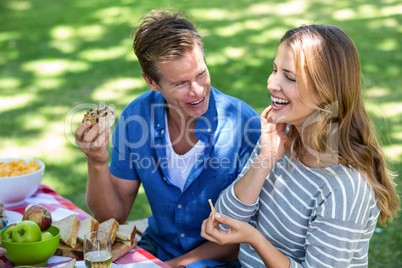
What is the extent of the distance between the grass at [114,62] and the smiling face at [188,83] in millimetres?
1871

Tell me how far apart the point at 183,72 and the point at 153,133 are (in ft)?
1.35

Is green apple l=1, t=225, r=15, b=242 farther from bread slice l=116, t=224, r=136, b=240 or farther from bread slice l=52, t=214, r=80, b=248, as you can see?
bread slice l=116, t=224, r=136, b=240

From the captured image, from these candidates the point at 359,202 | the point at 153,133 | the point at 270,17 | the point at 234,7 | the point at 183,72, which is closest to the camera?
the point at 359,202

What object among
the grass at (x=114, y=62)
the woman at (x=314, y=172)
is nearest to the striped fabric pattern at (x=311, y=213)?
the woman at (x=314, y=172)

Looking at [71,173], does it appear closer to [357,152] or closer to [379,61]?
[357,152]

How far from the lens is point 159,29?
254 cm

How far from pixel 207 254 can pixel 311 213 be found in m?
0.68

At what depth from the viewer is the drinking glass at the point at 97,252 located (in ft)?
6.17

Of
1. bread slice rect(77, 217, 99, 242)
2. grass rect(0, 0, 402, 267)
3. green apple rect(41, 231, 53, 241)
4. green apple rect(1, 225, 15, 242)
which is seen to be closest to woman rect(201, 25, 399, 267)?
bread slice rect(77, 217, 99, 242)

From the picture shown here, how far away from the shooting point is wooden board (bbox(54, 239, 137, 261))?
2167 millimetres

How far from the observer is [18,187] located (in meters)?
2.58

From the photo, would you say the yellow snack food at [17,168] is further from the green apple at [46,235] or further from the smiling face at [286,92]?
the smiling face at [286,92]

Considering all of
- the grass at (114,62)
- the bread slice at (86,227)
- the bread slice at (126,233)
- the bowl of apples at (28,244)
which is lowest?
the grass at (114,62)

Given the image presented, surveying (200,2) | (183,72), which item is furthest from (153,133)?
(200,2)
